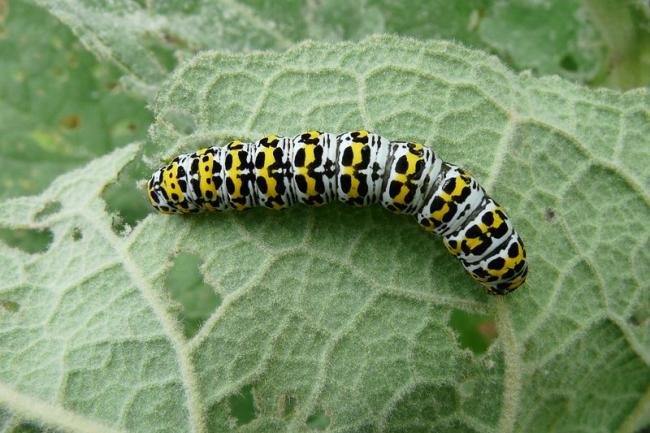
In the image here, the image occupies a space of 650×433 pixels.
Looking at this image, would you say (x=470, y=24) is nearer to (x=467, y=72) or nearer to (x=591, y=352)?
(x=467, y=72)

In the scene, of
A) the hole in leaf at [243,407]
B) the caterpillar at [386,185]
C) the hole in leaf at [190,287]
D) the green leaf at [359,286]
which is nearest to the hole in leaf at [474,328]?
the green leaf at [359,286]

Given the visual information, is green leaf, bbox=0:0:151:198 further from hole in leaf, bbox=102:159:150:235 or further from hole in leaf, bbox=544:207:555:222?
hole in leaf, bbox=544:207:555:222

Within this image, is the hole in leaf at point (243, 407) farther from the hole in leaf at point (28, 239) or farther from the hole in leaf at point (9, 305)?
the hole in leaf at point (28, 239)

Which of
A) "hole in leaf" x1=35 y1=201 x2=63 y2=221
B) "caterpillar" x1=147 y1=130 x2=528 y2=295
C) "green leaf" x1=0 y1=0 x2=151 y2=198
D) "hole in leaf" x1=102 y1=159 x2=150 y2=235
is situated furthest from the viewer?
"green leaf" x1=0 y1=0 x2=151 y2=198

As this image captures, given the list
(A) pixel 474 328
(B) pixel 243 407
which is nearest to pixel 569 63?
(A) pixel 474 328

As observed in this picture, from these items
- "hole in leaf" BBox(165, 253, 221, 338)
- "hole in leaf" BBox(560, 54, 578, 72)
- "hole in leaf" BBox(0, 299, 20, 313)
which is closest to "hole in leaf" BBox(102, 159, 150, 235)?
"hole in leaf" BBox(165, 253, 221, 338)

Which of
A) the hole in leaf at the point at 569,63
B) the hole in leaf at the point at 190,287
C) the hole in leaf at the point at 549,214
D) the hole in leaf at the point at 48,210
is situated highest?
the hole in leaf at the point at 569,63
